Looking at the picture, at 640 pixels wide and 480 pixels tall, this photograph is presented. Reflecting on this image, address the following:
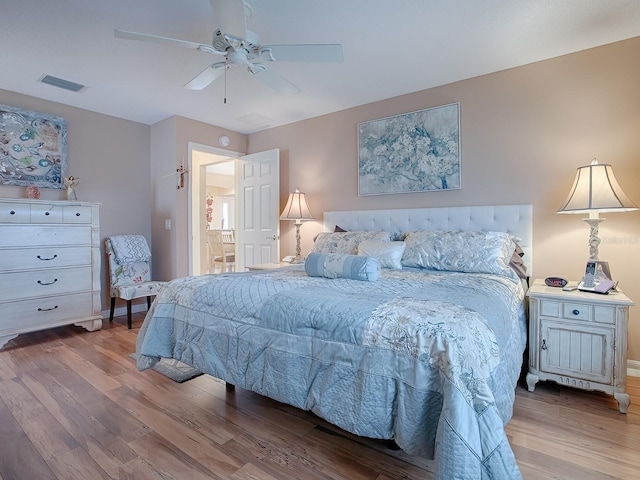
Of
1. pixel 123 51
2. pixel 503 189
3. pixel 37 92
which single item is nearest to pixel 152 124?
pixel 37 92

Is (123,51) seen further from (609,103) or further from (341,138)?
(609,103)

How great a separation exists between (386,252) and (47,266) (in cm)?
320

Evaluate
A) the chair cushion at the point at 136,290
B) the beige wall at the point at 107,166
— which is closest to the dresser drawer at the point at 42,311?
the chair cushion at the point at 136,290

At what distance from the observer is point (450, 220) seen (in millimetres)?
3109

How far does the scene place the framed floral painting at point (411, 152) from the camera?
3133 mm

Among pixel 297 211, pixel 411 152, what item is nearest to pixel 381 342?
pixel 411 152

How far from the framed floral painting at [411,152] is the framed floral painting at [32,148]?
10.7 feet

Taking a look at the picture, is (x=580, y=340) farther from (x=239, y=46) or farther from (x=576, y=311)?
(x=239, y=46)

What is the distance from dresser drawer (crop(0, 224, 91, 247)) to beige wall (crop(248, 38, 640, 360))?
3287 millimetres

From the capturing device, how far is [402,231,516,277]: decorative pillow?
2432 mm

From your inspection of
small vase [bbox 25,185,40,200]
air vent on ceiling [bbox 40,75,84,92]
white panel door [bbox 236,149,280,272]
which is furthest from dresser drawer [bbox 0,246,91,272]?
white panel door [bbox 236,149,280,272]

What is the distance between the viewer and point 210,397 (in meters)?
2.13

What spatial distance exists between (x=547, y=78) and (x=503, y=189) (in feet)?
→ 2.99

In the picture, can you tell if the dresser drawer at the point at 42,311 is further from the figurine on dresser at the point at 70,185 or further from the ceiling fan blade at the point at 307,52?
the ceiling fan blade at the point at 307,52
